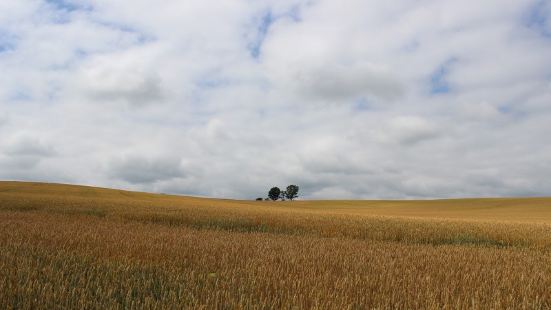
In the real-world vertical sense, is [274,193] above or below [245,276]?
above

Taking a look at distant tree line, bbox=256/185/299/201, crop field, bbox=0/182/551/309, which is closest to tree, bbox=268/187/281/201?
distant tree line, bbox=256/185/299/201

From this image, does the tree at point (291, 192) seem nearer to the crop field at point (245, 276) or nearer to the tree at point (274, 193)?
the tree at point (274, 193)

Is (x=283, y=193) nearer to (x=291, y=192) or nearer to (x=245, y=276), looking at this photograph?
(x=291, y=192)

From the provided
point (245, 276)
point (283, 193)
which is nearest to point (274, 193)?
point (283, 193)

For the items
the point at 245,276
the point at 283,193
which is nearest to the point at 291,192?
the point at 283,193

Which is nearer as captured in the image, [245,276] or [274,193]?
[245,276]

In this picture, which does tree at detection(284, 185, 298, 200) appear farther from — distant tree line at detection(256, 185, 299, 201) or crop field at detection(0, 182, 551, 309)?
crop field at detection(0, 182, 551, 309)

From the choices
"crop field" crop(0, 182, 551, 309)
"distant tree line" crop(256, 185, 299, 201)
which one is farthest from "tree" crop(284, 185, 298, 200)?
"crop field" crop(0, 182, 551, 309)

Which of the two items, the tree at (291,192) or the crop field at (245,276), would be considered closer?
the crop field at (245,276)

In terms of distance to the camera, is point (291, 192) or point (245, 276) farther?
point (291, 192)

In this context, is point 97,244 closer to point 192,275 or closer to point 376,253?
point 192,275

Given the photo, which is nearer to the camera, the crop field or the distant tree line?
the crop field

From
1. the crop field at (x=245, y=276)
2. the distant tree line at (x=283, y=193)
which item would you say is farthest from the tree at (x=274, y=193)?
the crop field at (x=245, y=276)

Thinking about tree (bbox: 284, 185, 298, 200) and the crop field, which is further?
tree (bbox: 284, 185, 298, 200)
